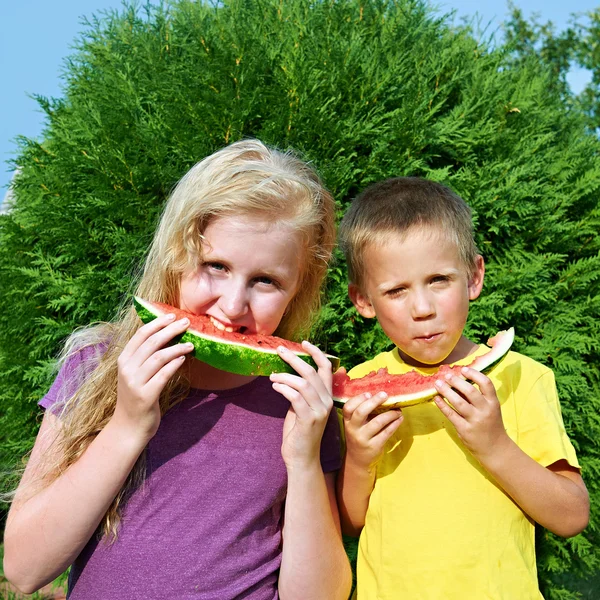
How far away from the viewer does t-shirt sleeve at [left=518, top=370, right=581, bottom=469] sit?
95.6 inches

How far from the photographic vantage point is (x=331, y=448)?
269cm

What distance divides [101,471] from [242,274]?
2.77ft

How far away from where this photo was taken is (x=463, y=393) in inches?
91.7

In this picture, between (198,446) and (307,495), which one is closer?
(307,495)

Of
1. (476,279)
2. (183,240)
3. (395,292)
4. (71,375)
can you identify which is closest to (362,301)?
(395,292)

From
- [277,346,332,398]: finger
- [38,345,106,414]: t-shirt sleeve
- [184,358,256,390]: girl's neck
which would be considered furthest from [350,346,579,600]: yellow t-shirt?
[38,345,106,414]: t-shirt sleeve

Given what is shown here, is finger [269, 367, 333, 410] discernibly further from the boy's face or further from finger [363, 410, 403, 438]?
the boy's face

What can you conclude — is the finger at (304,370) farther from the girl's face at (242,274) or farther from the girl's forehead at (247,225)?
the girl's forehead at (247,225)

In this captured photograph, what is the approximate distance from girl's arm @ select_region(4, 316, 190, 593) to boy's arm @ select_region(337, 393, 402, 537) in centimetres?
72

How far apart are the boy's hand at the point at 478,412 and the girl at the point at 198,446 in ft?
1.54

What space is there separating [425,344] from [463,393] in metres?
0.33

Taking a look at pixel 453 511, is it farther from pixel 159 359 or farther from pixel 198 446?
pixel 159 359

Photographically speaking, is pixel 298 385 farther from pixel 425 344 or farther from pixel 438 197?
pixel 438 197

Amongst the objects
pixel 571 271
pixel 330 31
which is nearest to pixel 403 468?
pixel 571 271
